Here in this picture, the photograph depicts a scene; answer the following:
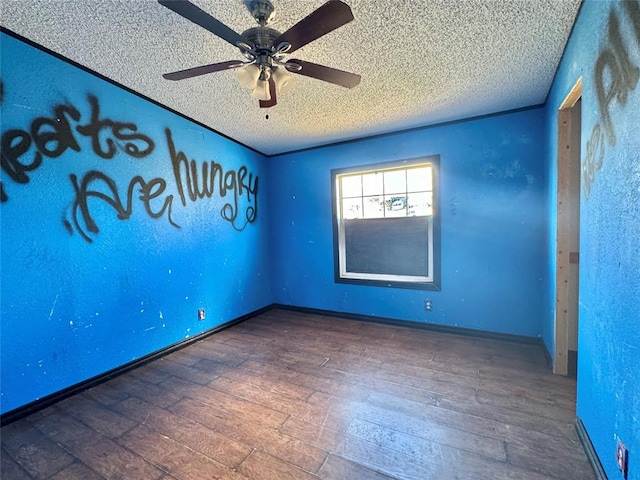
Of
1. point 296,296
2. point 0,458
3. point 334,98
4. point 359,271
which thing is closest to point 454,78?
point 334,98

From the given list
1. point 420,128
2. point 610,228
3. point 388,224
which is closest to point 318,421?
point 610,228

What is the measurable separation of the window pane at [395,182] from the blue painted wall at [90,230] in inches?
81.1

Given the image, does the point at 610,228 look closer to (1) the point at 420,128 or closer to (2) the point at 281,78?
(2) the point at 281,78

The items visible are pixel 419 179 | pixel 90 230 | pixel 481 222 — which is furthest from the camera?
pixel 419 179

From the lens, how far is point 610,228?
3.57 feet

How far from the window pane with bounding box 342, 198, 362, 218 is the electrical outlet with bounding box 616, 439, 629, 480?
8.93 ft

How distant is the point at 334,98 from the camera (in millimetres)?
2365

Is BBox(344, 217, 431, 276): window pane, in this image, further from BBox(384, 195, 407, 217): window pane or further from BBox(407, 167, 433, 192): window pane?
BBox(407, 167, 433, 192): window pane

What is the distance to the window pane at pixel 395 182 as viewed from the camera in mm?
3158

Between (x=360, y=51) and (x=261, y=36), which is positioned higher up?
(x=360, y=51)

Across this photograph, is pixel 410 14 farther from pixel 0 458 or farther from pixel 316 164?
pixel 0 458

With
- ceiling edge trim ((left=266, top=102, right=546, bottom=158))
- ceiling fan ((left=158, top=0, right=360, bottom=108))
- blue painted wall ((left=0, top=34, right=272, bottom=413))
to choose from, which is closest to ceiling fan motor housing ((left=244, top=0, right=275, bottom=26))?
ceiling fan ((left=158, top=0, right=360, bottom=108))

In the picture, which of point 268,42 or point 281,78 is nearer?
point 268,42

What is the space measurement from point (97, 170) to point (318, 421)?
2.47 m
